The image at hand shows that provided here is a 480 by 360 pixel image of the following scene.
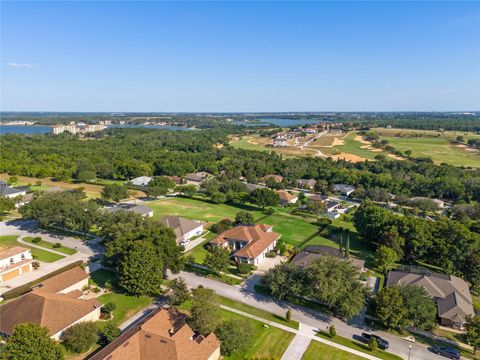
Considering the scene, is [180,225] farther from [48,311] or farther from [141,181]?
[141,181]

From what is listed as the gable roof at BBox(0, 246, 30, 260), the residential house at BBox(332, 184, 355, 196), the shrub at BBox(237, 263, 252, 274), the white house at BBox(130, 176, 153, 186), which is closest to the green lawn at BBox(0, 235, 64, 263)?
the gable roof at BBox(0, 246, 30, 260)

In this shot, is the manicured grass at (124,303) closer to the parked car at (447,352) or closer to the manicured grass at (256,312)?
the manicured grass at (256,312)

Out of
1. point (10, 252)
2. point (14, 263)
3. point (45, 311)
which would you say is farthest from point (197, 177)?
point (45, 311)

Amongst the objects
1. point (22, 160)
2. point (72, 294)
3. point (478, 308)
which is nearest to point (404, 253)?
point (478, 308)

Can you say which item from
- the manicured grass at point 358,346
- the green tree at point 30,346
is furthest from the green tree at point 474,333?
the green tree at point 30,346

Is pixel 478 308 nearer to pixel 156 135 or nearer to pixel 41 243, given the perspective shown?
pixel 41 243
